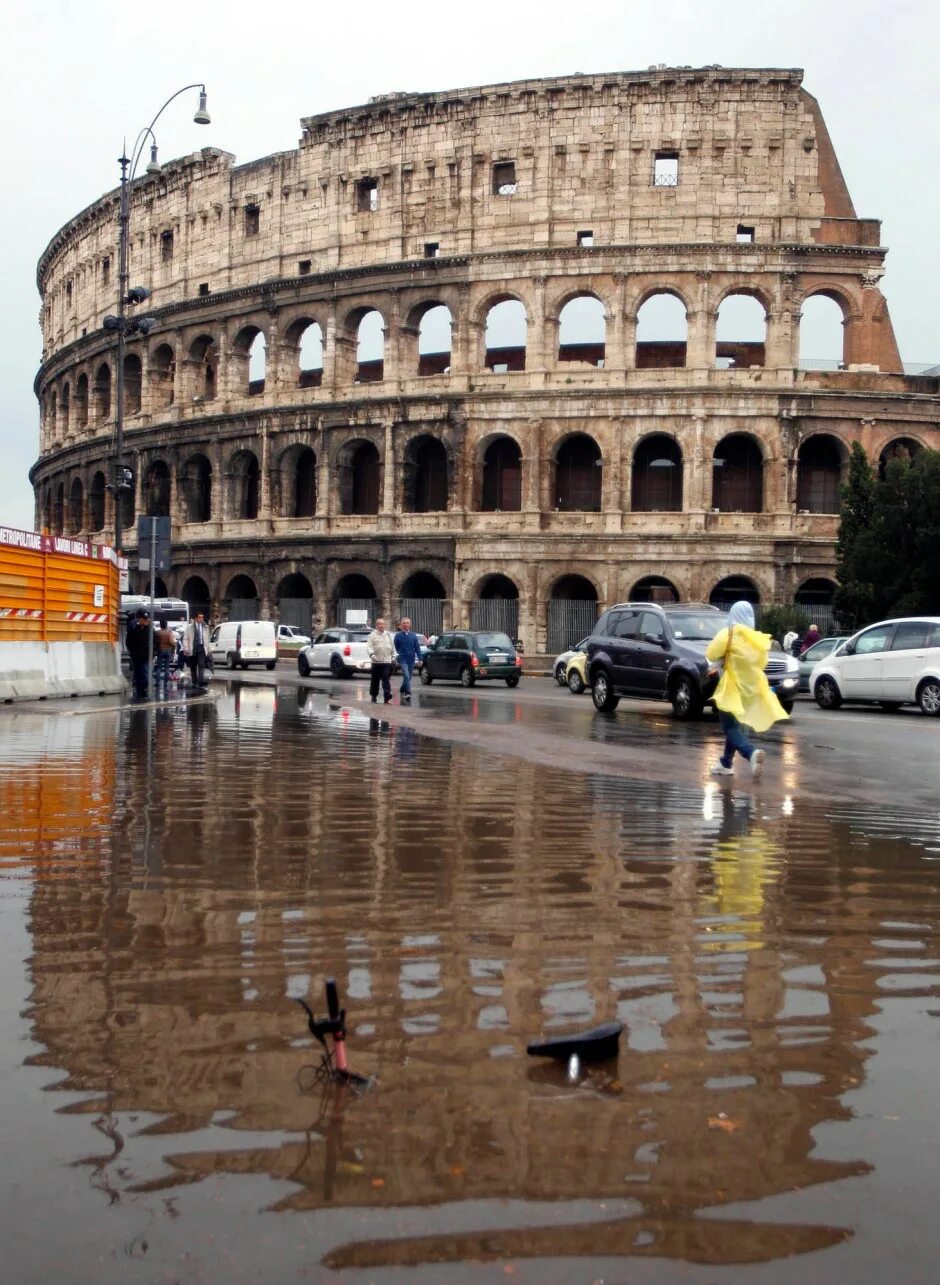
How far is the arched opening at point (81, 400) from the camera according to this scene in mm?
60250

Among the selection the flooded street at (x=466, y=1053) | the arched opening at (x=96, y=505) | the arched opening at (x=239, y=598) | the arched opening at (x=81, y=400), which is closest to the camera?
the flooded street at (x=466, y=1053)

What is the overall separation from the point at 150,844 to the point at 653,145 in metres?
39.9

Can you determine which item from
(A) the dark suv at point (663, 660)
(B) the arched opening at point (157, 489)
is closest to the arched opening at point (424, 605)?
(B) the arched opening at point (157, 489)

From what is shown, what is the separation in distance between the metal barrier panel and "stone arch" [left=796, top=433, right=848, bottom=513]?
7847 mm

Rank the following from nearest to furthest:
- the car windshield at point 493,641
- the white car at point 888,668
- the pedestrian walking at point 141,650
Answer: the white car at point 888,668
the pedestrian walking at point 141,650
the car windshield at point 493,641

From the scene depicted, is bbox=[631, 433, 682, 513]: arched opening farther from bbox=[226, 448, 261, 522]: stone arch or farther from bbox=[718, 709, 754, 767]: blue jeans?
bbox=[718, 709, 754, 767]: blue jeans

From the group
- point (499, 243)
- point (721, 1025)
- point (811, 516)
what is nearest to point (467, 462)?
point (499, 243)

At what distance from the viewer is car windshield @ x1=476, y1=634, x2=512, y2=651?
110 feet

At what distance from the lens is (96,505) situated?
58.6 m

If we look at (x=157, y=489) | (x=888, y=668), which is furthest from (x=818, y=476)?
(x=157, y=489)

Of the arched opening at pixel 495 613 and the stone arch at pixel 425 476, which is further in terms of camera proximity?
the stone arch at pixel 425 476

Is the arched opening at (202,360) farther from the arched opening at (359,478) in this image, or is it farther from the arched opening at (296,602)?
the arched opening at (296,602)

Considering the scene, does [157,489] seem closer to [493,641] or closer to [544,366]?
[544,366]

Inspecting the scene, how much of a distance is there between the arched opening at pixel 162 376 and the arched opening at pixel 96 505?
18.4 feet
